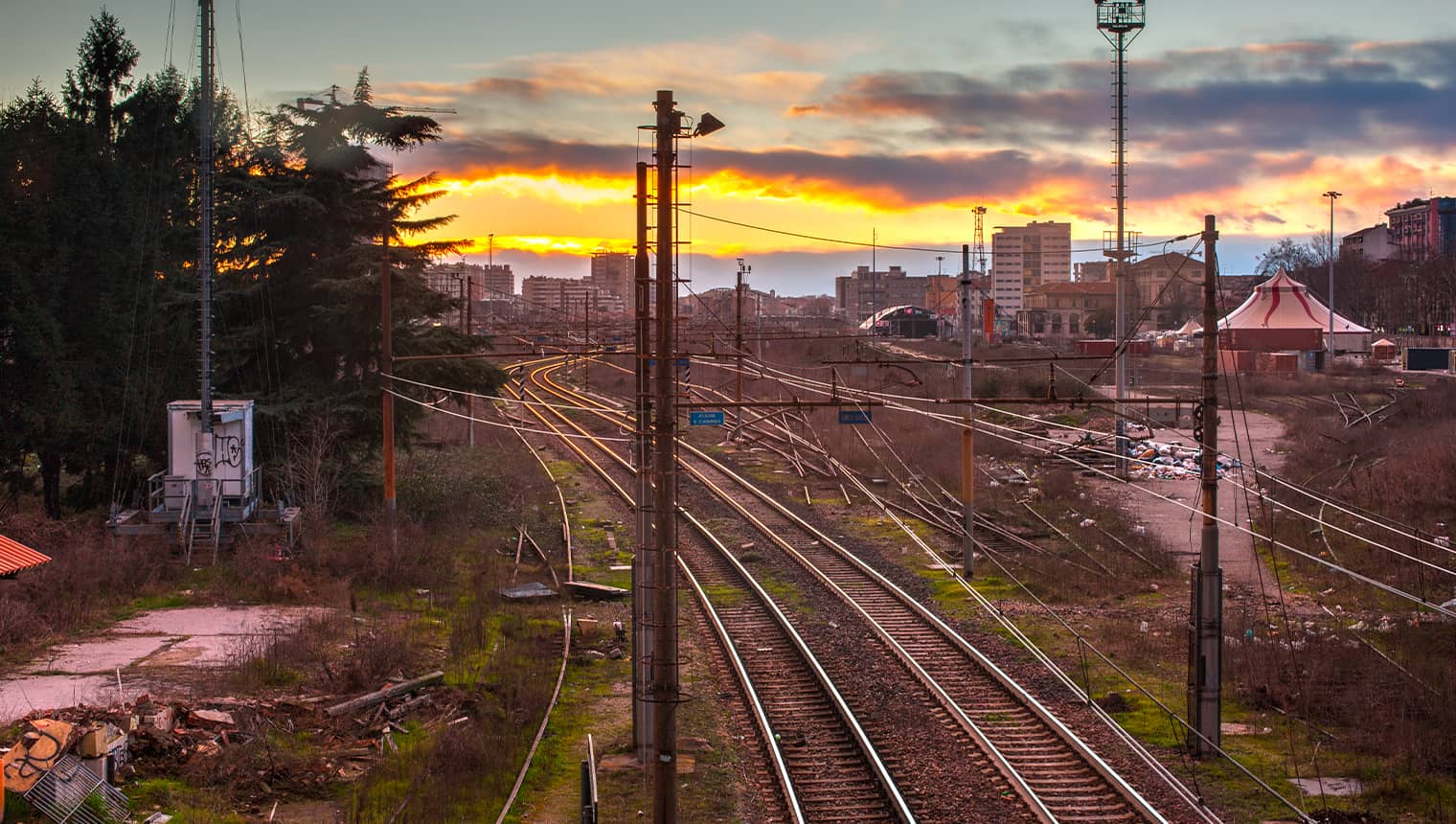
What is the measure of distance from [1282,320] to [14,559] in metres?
63.2

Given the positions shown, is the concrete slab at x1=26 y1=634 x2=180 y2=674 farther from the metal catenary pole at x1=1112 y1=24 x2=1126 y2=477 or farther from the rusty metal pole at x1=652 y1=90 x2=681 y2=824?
the metal catenary pole at x1=1112 y1=24 x2=1126 y2=477

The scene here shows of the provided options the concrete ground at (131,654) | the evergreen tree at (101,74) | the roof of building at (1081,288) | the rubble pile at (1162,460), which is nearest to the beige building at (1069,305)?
the roof of building at (1081,288)

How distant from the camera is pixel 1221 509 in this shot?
30406mm

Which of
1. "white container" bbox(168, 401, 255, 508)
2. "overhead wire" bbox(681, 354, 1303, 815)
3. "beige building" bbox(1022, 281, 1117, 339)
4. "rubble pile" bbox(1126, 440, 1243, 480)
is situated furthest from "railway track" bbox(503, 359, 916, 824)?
"beige building" bbox(1022, 281, 1117, 339)

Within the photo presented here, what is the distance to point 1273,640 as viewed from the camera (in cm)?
1717

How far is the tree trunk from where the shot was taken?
93.4 feet

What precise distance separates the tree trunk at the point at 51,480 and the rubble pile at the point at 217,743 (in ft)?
53.9

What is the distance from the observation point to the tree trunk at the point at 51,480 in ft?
93.4

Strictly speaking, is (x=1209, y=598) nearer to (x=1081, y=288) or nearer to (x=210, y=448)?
(x=210, y=448)

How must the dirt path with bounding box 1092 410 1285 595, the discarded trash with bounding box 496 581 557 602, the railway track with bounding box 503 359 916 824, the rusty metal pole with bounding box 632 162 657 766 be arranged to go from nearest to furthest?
the rusty metal pole with bounding box 632 162 657 766
the railway track with bounding box 503 359 916 824
the discarded trash with bounding box 496 581 557 602
the dirt path with bounding box 1092 410 1285 595

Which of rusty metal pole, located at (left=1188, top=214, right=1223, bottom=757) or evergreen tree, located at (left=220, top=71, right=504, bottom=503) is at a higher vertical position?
evergreen tree, located at (left=220, top=71, right=504, bottom=503)

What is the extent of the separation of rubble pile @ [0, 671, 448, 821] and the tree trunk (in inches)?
646

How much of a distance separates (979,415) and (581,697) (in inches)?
1257

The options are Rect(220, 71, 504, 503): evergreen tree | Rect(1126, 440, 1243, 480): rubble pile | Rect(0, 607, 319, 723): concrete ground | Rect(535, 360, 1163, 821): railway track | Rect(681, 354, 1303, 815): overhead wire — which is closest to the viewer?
Rect(535, 360, 1163, 821): railway track
